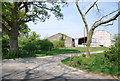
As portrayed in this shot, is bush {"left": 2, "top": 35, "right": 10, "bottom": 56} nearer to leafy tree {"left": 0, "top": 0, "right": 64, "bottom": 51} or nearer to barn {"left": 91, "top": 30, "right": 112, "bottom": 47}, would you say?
leafy tree {"left": 0, "top": 0, "right": 64, "bottom": 51}

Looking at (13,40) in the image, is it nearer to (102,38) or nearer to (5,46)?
(5,46)

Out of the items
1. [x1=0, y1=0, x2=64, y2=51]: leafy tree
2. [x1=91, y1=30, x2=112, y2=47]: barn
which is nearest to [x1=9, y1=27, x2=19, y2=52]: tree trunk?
[x1=0, y1=0, x2=64, y2=51]: leafy tree

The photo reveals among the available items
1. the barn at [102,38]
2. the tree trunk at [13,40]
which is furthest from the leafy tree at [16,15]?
the barn at [102,38]

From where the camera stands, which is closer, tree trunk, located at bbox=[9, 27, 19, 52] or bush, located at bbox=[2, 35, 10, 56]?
tree trunk, located at bbox=[9, 27, 19, 52]

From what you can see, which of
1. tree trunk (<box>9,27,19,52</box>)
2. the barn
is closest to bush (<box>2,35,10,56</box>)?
tree trunk (<box>9,27,19,52</box>)

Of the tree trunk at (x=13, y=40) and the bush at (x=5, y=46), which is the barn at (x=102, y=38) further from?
the tree trunk at (x=13, y=40)

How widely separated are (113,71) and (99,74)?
0.76 meters

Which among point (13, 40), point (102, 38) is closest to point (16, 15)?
point (13, 40)

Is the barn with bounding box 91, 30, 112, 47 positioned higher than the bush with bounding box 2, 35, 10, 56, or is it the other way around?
the barn with bounding box 91, 30, 112, 47

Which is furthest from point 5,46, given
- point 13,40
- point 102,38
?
point 102,38

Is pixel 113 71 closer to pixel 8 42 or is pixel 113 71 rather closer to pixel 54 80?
pixel 54 80

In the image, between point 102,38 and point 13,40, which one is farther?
point 102,38

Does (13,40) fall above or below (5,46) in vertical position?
above

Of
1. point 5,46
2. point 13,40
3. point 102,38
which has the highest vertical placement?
point 102,38
